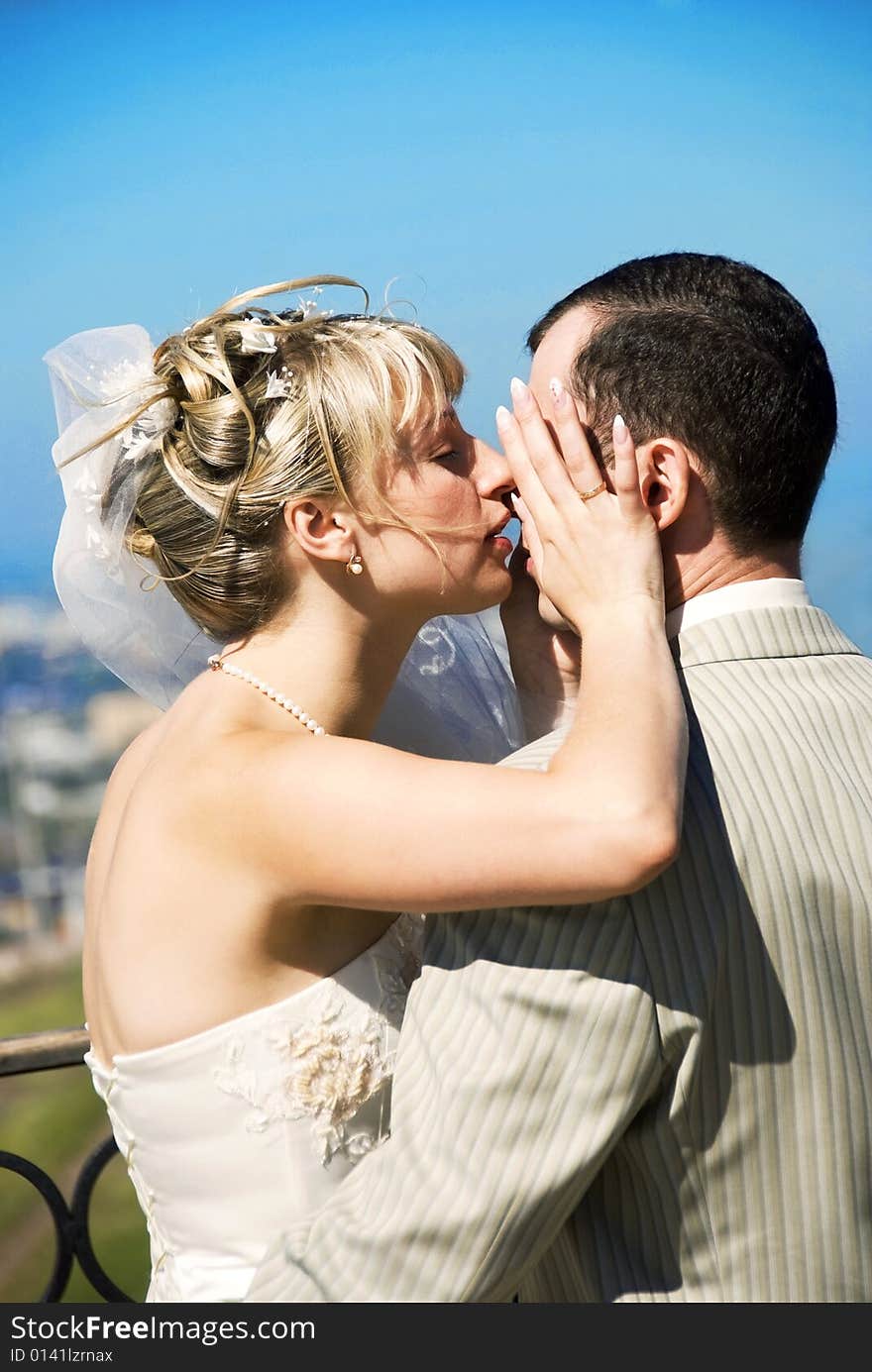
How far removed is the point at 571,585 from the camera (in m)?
2.07

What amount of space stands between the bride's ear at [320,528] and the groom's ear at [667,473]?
717mm

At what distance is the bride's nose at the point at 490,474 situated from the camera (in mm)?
2607

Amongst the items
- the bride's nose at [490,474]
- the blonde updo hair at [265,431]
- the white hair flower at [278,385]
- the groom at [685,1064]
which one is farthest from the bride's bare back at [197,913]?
the bride's nose at [490,474]

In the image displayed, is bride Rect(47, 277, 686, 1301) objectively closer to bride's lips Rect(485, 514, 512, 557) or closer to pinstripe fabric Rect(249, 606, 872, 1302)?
bride's lips Rect(485, 514, 512, 557)

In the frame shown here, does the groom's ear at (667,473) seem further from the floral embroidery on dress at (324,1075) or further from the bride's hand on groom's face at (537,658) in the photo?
the floral embroidery on dress at (324,1075)

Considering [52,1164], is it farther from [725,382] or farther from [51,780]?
[725,382]

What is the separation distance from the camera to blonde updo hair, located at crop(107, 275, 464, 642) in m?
2.53

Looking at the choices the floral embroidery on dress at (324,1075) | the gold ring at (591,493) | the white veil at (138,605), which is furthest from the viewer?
the white veil at (138,605)

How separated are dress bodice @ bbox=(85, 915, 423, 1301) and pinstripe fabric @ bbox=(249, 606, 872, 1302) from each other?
58 cm

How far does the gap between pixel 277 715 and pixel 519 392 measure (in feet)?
2.61

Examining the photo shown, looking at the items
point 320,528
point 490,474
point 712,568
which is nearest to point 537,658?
point 490,474

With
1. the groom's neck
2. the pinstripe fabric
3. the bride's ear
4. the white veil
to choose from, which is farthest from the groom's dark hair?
the white veil

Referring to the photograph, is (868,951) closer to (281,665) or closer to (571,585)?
(571,585)

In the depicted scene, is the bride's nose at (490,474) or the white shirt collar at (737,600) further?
the bride's nose at (490,474)
